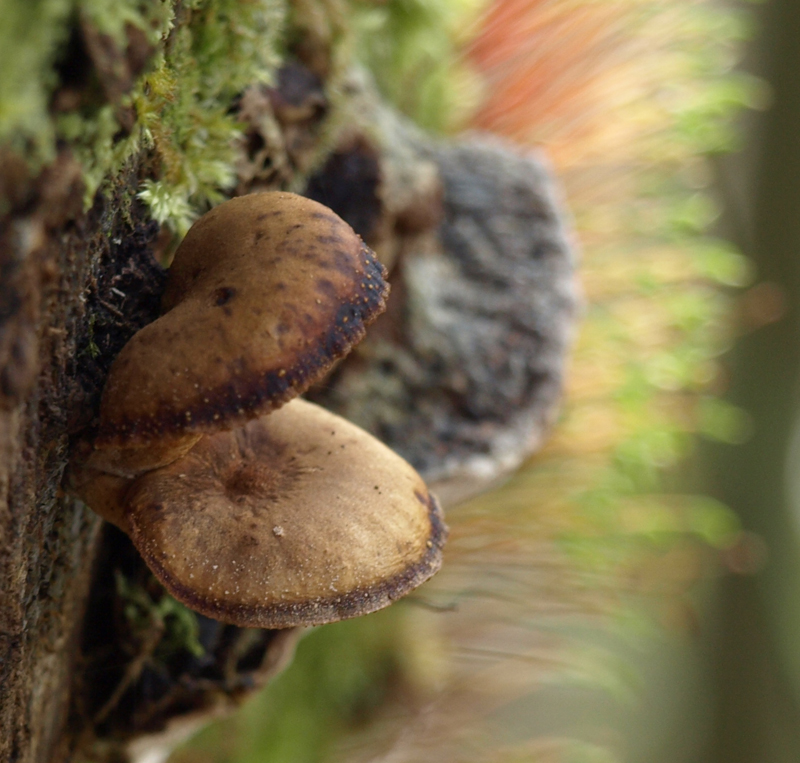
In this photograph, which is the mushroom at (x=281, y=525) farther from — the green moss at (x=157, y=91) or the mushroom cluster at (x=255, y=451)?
the green moss at (x=157, y=91)

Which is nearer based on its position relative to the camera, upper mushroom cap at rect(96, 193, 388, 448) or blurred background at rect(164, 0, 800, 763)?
upper mushroom cap at rect(96, 193, 388, 448)

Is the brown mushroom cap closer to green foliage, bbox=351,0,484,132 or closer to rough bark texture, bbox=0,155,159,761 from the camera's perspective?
rough bark texture, bbox=0,155,159,761

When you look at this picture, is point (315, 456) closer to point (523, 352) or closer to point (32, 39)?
point (32, 39)

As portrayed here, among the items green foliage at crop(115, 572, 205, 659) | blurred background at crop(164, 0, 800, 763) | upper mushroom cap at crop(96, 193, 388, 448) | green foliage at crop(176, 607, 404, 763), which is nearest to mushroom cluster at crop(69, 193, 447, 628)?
upper mushroom cap at crop(96, 193, 388, 448)

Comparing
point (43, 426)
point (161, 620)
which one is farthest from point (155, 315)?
point (161, 620)

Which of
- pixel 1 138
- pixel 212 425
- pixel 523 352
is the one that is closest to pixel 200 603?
pixel 212 425

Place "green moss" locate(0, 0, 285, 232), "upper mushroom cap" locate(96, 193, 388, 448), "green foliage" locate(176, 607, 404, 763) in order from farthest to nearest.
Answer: "green foliage" locate(176, 607, 404, 763)
"upper mushroom cap" locate(96, 193, 388, 448)
"green moss" locate(0, 0, 285, 232)

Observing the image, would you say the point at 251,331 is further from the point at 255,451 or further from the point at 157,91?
the point at 157,91

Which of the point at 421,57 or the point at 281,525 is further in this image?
A: the point at 421,57
